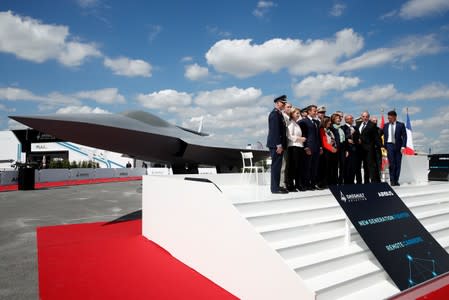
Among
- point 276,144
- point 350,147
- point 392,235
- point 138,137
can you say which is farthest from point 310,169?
point 138,137

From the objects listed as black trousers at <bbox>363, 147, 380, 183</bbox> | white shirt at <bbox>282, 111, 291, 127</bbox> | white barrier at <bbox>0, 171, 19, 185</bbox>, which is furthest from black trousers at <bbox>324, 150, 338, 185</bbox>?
white barrier at <bbox>0, 171, 19, 185</bbox>

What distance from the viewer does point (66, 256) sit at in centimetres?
457

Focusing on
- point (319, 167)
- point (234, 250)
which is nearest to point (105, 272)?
point (234, 250)

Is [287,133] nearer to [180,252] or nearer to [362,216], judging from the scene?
[362,216]

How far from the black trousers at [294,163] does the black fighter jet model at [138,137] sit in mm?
5619

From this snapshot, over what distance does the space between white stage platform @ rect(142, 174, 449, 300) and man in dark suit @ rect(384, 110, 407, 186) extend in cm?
233

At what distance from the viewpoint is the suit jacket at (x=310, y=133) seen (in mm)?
5520

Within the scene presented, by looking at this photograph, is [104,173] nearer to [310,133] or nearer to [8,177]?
[8,177]

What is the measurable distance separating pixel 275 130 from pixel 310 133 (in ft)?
3.17

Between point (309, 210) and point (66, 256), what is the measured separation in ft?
11.8

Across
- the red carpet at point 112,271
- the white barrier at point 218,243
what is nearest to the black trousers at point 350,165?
the white barrier at point 218,243

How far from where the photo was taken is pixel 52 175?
2130cm

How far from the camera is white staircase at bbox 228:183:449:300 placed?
295cm

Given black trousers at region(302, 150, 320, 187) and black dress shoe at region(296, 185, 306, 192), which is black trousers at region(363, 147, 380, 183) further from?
black dress shoe at region(296, 185, 306, 192)
